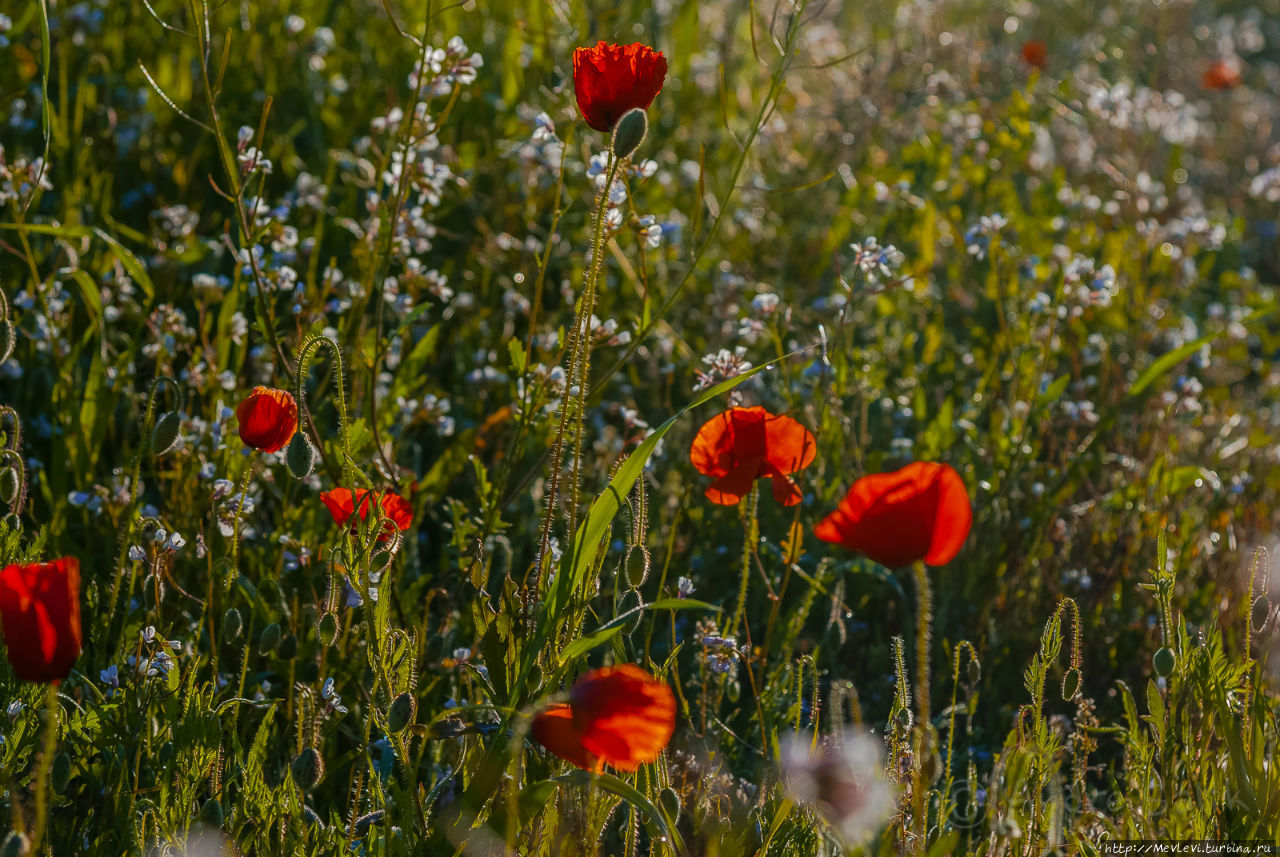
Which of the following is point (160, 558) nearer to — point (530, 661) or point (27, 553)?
point (27, 553)

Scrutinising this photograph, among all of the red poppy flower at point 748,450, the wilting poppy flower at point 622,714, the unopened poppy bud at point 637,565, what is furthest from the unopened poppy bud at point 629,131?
the wilting poppy flower at point 622,714

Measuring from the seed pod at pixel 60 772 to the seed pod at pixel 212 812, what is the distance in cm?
18

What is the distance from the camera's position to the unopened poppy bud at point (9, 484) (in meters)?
1.74

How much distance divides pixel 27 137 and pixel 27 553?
188cm

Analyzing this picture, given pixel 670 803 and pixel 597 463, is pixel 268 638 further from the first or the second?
pixel 597 463

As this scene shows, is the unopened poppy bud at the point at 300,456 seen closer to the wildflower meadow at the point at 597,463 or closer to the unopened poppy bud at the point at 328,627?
the wildflower meadow at the point at 597,463

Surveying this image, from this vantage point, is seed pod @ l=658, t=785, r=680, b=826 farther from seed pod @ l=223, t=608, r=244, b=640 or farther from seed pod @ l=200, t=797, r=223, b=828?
seed pod @ l=223, t=608, r=244, b=640

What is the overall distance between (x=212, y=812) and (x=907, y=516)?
94 centimetres

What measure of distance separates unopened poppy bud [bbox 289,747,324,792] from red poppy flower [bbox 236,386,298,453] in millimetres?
414

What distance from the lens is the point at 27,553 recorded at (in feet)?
5.80

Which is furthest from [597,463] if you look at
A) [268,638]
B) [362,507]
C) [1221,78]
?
[1221,78]

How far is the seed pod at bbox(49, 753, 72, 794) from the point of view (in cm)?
155

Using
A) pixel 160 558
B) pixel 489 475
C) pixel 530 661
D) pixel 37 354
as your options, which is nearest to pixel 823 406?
pixel 489 475

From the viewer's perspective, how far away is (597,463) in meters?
2.75
